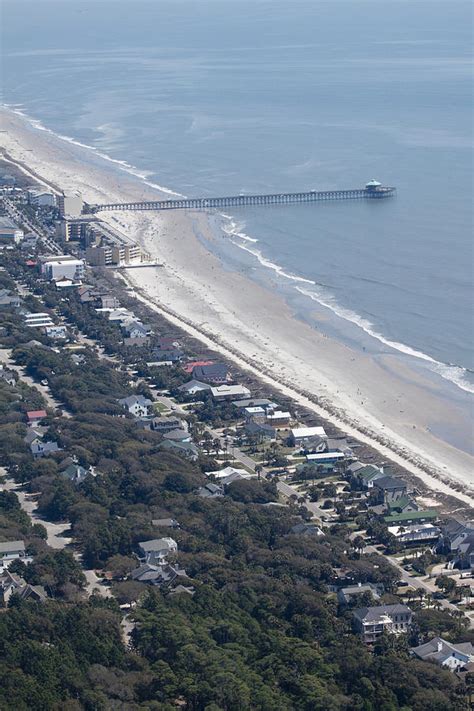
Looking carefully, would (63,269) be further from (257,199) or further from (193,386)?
(257,199)

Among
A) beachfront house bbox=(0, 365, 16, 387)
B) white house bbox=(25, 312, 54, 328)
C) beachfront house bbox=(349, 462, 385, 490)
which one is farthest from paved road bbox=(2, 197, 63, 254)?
beachfront house bbox=(349, 462, 385, 490)

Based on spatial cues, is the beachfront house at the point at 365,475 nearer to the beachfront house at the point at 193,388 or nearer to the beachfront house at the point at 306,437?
the beachfront house at the point at 306,437

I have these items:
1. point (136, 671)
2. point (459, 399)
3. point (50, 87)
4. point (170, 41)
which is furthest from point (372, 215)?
point (170, 41)

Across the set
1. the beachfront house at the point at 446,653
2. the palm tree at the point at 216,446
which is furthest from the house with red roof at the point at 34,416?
the beachfront house at the point at 446,653

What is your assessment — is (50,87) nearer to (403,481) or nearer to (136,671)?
(403,481)

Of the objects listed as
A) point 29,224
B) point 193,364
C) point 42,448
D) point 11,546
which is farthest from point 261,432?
point 29,224

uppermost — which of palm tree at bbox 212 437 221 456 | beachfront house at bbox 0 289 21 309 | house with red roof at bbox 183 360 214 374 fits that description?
beachfront house at bbox 0 289 21 309

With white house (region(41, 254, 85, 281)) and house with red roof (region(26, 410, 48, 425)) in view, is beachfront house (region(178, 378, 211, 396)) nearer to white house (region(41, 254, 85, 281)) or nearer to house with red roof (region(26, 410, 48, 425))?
house with red roof (region(26, 410, 48, 425))
